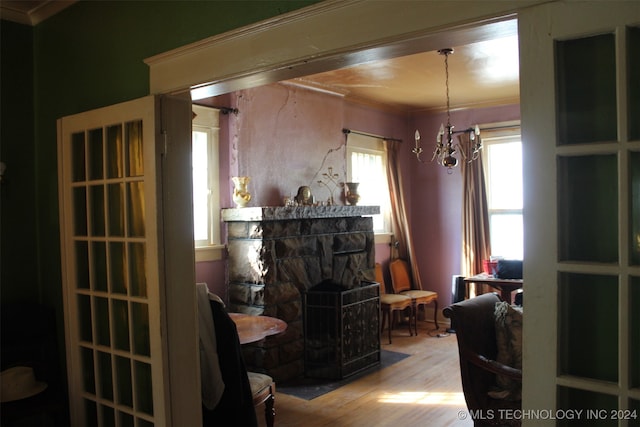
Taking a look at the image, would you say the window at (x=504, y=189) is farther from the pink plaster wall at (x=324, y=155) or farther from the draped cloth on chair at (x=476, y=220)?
the pink plaster wall at (x=324, y=155)

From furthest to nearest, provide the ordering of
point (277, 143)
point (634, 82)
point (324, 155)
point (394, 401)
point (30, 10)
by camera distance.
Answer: point (324, 155), point (277, 143), point (394, 401), point (30, 10), point (634, 82)

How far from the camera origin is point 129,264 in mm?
2283

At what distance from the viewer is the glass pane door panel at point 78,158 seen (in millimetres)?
2557

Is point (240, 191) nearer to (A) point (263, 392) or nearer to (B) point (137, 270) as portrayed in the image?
(A) point (263, 392)

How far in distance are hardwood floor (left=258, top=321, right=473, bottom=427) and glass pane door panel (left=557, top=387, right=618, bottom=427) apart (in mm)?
2589

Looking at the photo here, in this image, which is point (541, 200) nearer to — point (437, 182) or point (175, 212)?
point (175, 212)


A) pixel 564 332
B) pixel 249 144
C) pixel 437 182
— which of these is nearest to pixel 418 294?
pixel 437 182

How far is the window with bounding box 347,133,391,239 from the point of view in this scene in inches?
246

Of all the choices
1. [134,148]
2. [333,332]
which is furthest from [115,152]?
[333,332]

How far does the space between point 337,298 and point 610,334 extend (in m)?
3.54

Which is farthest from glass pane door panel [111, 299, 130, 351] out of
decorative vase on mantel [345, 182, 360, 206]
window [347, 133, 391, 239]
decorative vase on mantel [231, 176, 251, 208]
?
window [347, 133, 391, 239]

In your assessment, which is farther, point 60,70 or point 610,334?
point 60,70

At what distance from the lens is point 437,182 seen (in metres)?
6.99

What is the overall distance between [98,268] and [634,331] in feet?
7.32
